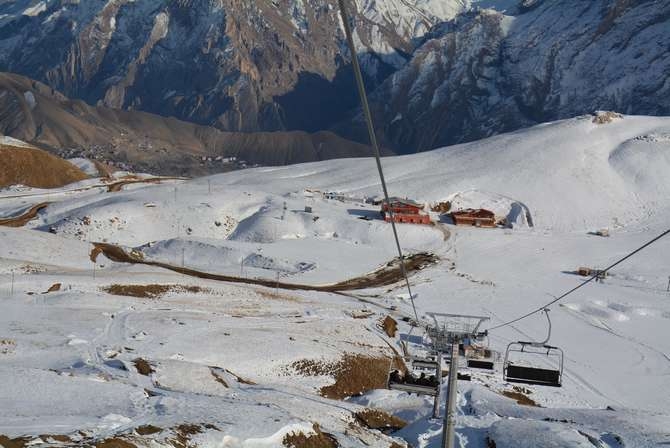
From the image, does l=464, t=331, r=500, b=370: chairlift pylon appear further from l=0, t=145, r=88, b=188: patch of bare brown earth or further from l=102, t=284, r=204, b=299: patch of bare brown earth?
l=0, t=145, r=88, b=188: patch of bare brown earth

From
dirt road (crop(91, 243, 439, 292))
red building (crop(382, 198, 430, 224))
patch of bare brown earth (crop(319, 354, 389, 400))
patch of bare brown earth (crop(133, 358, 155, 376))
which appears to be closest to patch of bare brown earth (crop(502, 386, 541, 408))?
patch of bare brown earth (crop(319, 354, 389, 400))

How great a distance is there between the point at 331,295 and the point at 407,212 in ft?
132

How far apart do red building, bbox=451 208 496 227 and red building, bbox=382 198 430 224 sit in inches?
244

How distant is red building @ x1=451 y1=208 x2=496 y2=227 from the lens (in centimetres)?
11367

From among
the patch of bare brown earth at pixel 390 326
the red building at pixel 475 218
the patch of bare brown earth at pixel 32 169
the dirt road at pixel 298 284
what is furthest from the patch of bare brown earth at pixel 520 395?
the patch of bare brown earth at pixel 32 169

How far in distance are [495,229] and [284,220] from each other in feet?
107

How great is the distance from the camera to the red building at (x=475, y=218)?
114 m

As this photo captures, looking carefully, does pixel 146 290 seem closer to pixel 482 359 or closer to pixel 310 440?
pixel 310 440

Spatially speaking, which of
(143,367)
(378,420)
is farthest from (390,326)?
(143,367)

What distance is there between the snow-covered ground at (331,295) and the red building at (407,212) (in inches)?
99.1

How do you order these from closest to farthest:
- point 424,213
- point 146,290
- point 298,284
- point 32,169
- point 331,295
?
point 146,290 < point 331,295 < point 298,284 < point 424,213 < point 32,169

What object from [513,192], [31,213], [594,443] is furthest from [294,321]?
[513,192]

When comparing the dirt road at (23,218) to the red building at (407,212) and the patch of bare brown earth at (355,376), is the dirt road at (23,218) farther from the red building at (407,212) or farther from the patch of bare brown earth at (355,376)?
the patch of bare brown earth at (355,376)

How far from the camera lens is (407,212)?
10925 cm
